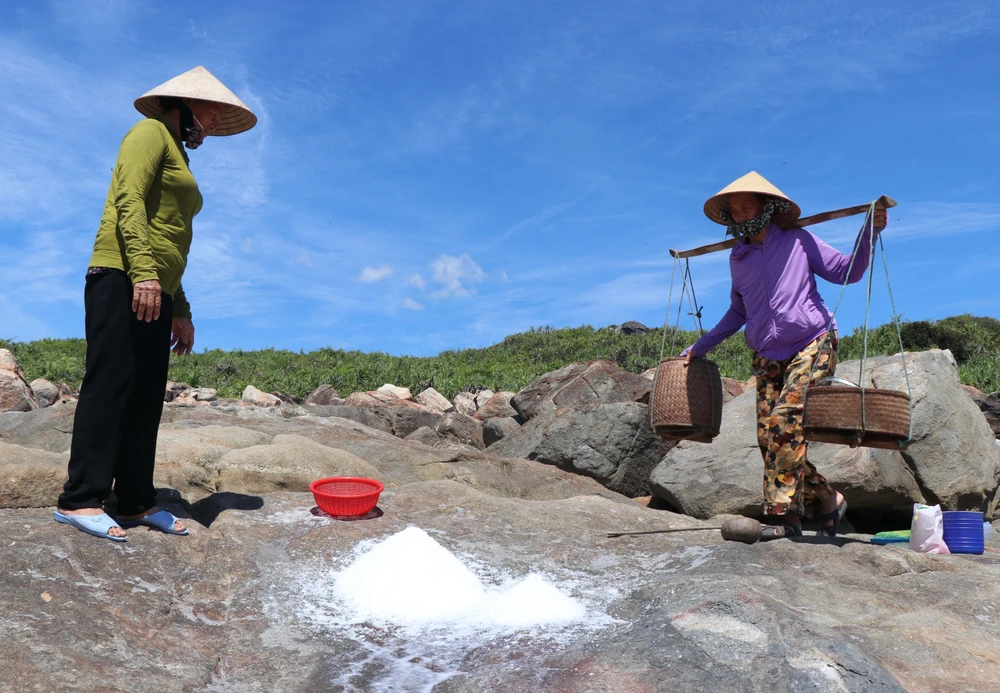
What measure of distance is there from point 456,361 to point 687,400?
19.6m

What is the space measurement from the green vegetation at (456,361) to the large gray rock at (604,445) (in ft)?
29.3

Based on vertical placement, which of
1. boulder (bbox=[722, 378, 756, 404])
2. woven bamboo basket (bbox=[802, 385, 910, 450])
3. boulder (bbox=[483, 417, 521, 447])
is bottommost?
boulder (bbox=[483, 417, 521, 447])

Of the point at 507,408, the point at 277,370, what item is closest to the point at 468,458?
the point at 507,408

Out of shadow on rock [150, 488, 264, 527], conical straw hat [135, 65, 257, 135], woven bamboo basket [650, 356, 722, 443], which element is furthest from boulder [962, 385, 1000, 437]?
conical straw hat [135, 65, 257, 135]

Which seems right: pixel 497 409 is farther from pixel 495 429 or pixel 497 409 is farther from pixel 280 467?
pixel 280 467

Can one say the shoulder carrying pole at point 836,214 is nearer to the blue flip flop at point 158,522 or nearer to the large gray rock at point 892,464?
the large gray rock at point 892,464

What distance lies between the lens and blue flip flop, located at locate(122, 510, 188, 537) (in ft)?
14.9

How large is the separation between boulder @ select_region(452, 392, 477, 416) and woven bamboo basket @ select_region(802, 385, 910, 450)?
10.7 meters

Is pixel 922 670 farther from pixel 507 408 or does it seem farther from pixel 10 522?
pixel 507 408

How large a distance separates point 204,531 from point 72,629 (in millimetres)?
1296

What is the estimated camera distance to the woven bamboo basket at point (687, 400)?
5828 mm

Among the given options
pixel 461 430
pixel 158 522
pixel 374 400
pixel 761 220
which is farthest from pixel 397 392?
pixel 158 522

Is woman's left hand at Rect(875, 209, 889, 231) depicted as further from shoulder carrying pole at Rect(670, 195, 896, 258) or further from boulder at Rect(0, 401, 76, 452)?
boulder at Rect(0, 401, 76, 452)

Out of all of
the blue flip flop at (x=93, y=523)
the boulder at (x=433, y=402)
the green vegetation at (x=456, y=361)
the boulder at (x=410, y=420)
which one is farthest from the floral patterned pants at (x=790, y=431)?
the green vegetation at (x=456, y=361)
